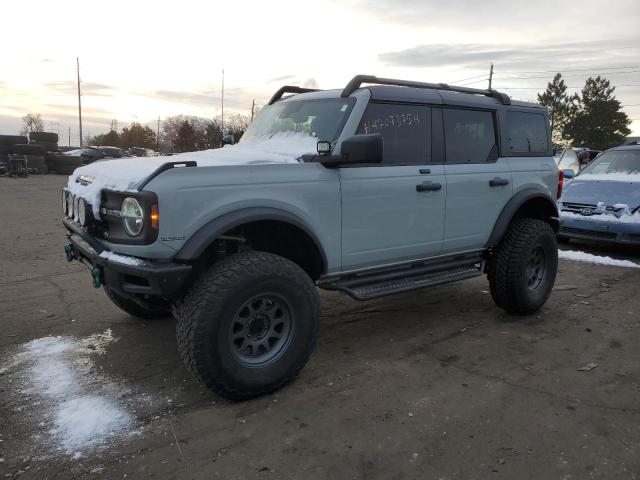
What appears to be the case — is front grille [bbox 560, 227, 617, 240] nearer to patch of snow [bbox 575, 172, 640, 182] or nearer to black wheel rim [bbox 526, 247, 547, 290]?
patch of snow [bbox 575, 172, 640, 182]

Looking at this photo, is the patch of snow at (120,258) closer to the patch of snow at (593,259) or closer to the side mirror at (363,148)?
the side mirror at (363,148)

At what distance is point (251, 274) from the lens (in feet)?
10.5

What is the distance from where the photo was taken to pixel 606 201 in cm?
836

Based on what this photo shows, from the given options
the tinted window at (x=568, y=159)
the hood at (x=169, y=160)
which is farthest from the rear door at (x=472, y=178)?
the tinted window at (x=568, y=159)

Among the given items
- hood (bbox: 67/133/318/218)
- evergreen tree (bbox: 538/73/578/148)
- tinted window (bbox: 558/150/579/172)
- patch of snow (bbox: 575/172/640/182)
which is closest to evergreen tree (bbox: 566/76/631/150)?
evergreen tree (bbox: 538/73/578/148)

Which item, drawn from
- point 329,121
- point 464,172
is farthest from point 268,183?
point 464,172

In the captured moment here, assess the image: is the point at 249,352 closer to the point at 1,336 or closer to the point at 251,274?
the point at 251,274

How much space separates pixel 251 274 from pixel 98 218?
1081mm

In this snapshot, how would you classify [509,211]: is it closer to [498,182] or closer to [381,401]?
[498,182]

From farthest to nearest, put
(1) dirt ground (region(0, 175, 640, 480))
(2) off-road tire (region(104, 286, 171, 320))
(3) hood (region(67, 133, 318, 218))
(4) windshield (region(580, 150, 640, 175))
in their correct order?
(4) windshield (region(580, 150, 640, 175)), (2) off-road tire (region(104, 286, 171, 320)), (3) hood (region(67, 133, 318, 218)), (1) dirt ground (region(0, 175, 640, 480))

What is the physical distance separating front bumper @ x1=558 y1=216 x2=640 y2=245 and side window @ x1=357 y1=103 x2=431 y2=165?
4.20 m

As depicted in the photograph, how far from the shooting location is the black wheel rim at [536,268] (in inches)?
205

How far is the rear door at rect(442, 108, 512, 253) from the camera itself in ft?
14.8

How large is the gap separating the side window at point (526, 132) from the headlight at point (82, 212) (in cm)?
388
